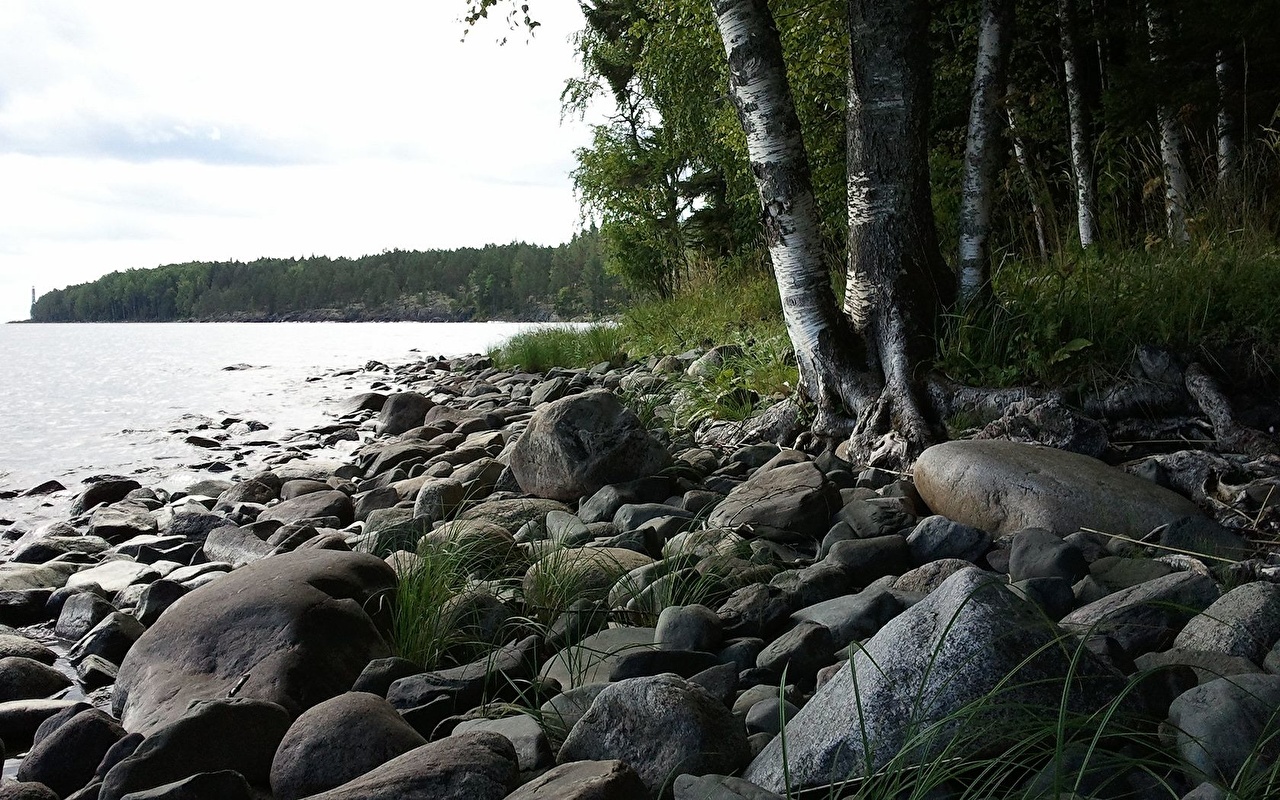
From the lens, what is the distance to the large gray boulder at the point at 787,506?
389 centimetres

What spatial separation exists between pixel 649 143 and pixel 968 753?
69.7ft

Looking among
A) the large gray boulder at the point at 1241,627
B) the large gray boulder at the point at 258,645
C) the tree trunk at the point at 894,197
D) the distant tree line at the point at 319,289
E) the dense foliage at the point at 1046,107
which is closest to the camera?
the large gray boulder at the point at 1241,627

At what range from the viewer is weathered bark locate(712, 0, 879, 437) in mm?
5289

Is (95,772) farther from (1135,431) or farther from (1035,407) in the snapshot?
(1135,431)

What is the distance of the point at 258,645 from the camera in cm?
293

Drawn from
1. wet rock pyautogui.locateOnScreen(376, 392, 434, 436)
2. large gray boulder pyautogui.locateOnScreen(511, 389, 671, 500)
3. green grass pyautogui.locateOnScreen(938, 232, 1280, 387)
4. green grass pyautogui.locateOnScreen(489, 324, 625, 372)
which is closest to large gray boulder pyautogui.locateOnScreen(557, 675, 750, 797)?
large gray boulder pyautogui.locateOnScreen(511, 389, 671, 500)

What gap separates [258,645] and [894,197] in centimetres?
400

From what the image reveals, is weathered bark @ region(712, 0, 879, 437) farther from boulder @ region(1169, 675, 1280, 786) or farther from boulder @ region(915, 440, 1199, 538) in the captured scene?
boulder @ region(1169, 675, 1280, 786)

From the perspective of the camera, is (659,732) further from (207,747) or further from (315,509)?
(315,509)

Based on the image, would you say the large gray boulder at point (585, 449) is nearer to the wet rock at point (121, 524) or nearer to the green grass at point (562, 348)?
the wet rock at point (121, 524)

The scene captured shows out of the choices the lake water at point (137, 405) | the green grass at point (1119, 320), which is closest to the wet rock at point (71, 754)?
the green grass at point (1119, 320)

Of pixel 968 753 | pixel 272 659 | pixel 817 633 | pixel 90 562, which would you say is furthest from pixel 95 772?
pixel 90 562

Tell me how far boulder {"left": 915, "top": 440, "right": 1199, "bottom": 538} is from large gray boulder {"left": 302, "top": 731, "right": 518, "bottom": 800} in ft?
8.29

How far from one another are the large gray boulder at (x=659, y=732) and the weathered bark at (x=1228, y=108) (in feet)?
24.2
